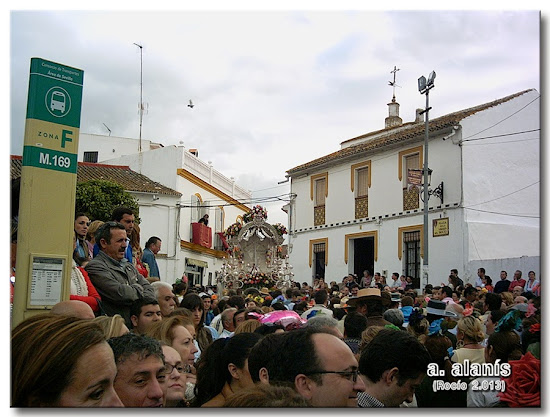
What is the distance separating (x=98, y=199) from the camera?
13289 millimetres

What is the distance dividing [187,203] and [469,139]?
12.2 metres

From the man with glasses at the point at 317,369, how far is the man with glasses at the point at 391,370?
1.62 ft

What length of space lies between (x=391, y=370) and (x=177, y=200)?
2034 cm

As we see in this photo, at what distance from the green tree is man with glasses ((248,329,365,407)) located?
10.0 m

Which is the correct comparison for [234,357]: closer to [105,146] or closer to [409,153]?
[409,153]

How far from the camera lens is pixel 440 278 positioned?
624 inches

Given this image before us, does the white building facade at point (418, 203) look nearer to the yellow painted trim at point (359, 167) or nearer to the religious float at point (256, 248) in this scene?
the yellow painted trim at point (359, 167)

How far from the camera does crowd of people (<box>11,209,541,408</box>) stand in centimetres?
224

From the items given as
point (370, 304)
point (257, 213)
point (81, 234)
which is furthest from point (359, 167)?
point (81, 234)

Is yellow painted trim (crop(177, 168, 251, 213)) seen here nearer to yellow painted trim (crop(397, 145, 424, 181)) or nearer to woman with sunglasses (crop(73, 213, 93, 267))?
yellow painted trim (crop(397, 145, 424, 181))

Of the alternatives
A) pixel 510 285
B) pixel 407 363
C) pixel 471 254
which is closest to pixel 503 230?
pixel 471 254

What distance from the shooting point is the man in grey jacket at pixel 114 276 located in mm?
4638

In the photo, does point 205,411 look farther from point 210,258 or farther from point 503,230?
point 210,258

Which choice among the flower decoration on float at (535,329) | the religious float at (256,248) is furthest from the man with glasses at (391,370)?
the religious float at (256,248)
